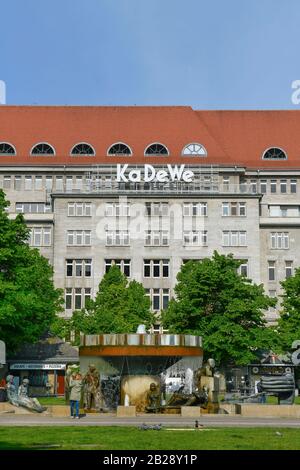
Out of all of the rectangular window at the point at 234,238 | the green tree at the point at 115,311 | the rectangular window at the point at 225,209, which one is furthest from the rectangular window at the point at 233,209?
the green tree at the point at 115,311

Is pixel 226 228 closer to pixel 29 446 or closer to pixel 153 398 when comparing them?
pixel 153 398

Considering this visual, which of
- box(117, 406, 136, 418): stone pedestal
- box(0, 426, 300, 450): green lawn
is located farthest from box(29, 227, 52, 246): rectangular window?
box(0, 426, 300, 450): green lawn

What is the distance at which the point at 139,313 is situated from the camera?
234 feet

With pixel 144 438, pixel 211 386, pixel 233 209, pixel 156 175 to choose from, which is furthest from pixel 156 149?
pixel 144 438

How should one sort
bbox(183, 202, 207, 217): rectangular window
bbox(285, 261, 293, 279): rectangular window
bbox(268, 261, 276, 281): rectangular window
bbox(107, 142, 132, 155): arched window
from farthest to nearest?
bbox(107, 142, 132, 155): arched window
bbox(268, 261, 276, 281): rectangular window
bbox(285, 261, 293, 279): rectangular window
bbox(183, 202, 207, 217): rectangular window

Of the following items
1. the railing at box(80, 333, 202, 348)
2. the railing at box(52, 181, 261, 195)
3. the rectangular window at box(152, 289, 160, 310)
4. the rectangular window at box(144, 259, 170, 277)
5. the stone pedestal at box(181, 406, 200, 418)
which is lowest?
the stone pedestal at box(181, 406, 200, 418)

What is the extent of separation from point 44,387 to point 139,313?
9.47 m

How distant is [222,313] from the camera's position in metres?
61.7

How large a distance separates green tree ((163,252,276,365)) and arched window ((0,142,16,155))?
1367 inches

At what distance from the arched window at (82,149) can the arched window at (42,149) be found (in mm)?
2233

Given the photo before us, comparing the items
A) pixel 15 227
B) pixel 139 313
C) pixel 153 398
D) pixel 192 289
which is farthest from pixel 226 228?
pixel 153 398

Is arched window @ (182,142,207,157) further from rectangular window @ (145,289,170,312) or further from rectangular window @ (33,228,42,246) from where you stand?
rectangular window @ (33,228,42,246)

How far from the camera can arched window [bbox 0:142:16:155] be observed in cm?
9156

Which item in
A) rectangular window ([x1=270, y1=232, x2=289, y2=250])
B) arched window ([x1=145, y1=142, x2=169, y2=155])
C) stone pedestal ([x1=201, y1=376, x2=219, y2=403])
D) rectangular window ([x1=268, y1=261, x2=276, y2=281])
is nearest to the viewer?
stone pedestal ([x1=201, y1=376, x2=219, y2=403])
